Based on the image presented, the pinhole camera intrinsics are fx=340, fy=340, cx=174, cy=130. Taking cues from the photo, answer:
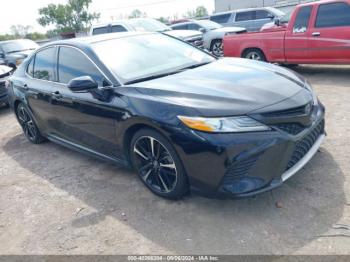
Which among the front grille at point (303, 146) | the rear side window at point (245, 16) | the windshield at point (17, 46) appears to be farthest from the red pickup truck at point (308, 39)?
the windshield at point (17, 46)

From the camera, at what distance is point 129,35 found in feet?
14.3

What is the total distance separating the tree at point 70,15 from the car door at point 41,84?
50.2 metres

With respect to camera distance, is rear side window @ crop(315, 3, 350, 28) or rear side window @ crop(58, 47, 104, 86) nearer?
rear side window @ crop(58, 47, 104, 86)

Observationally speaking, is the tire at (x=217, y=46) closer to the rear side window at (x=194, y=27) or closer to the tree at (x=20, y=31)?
the rear side window at (x=194, y=27)

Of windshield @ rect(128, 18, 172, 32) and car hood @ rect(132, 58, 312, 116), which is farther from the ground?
car hood @ rect(132, 58, 312, 116)

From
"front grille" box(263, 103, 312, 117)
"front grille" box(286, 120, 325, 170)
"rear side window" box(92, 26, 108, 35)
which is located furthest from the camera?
"rear side window" box(92, 26, 108, 35)

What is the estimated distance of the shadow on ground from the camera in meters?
2.71

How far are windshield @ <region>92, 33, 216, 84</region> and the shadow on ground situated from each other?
124 centimetres

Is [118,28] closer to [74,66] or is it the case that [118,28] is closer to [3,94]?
[3,94]

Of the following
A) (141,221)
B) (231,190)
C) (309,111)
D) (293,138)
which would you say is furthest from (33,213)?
(309,111)

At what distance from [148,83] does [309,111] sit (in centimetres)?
155

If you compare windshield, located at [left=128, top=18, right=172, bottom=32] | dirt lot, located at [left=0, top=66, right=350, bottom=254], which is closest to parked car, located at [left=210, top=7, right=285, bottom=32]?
windshield, located at [left=128, top=18, right=172, bottom=32]

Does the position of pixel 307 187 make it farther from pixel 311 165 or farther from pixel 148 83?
pixel 148 83

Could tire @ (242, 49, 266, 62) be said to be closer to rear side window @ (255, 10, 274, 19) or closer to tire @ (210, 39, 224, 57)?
tire @ (210, 39, 224, 57)
